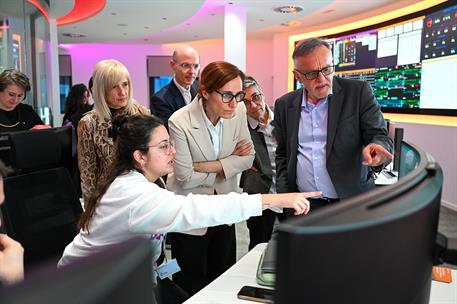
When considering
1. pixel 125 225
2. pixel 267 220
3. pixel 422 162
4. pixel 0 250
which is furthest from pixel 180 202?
pixel 267 220

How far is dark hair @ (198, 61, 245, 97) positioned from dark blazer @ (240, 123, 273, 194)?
49cm

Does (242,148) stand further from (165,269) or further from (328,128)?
(165,269)

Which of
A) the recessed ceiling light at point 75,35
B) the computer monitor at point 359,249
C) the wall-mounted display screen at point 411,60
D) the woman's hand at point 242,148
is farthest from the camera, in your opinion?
the recessed ceiling light at point 75,35

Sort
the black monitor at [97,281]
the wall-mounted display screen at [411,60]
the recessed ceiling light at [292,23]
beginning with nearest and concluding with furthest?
the black monitor at [97,281] < the wall-mounted display screen at [411,60] < the recessed ceiling light at [292,23]

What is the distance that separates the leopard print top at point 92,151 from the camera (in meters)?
2.12

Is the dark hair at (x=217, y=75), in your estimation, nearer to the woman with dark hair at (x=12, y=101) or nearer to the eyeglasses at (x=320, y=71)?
the eyeglasses at (x=320, y=71)

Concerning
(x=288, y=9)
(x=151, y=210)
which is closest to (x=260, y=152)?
(x=151, y=210)

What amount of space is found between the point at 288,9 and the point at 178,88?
477 centimetres

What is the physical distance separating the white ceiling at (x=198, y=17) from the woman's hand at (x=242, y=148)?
4.86 meters

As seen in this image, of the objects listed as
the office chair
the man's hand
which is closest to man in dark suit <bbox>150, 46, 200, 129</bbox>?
the office chair

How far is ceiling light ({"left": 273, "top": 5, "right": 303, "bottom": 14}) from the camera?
6664 mm

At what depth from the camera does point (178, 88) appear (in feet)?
8.98

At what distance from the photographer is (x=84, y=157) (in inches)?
83.6

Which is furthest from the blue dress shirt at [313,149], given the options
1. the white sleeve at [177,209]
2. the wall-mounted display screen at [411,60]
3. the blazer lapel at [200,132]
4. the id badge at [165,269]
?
the wall-mounted display screen at [411,60]
